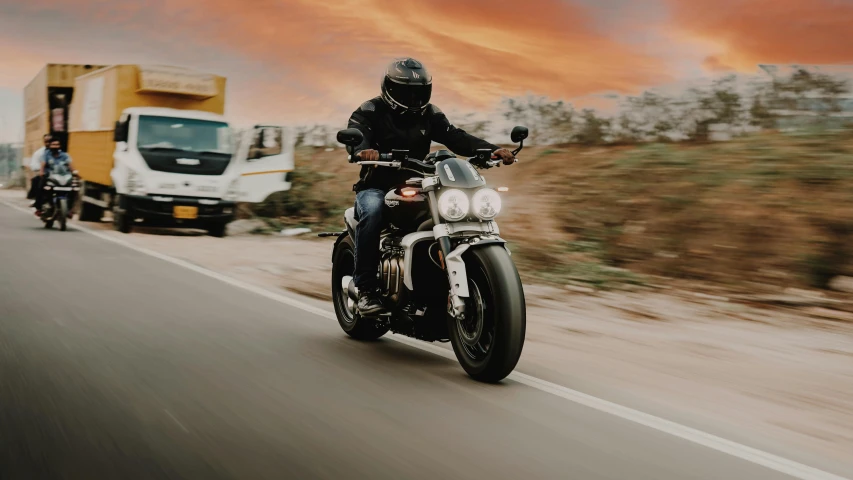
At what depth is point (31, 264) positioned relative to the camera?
12.6 m

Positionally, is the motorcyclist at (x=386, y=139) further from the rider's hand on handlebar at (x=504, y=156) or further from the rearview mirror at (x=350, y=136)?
the rearview mirror at (x=350, y=136)

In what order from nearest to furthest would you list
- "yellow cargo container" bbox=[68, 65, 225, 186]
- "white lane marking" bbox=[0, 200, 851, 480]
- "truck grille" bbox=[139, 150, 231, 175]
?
"white lane marking" bbox=[0, 200, 851, 480] → "truck grille" bbox=[139, 150, 231, 175] → "yellow cargo container" bbox=[68, 65, 225, 186]

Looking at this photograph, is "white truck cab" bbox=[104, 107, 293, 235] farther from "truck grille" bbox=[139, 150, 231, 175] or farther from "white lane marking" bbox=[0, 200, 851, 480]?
"white lane marking" bbox=[0, 200, 851, 480]

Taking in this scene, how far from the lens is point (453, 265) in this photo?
19.5 ft

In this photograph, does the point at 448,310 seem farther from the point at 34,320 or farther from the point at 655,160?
the point at 655,160

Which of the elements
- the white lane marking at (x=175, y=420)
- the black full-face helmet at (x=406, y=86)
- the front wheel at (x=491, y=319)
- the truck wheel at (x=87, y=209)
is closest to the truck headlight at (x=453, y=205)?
the front wheel at (x=491, y=319)

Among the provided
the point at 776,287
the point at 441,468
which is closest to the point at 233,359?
the point at 441,468

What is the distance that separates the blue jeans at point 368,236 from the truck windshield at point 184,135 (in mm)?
13589

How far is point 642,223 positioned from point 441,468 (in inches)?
412

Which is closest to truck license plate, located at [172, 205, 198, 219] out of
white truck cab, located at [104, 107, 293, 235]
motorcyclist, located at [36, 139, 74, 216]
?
white truck cab, located at [104, 107, 293, 235]

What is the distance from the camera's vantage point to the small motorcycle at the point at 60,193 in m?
18.8

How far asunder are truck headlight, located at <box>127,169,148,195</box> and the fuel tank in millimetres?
13270

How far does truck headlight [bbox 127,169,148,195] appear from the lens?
1898 cm

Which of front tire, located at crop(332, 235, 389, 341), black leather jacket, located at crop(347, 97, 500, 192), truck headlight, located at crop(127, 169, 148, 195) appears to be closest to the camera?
black leather jacket, located at crop(347, 97, 500, 192)
